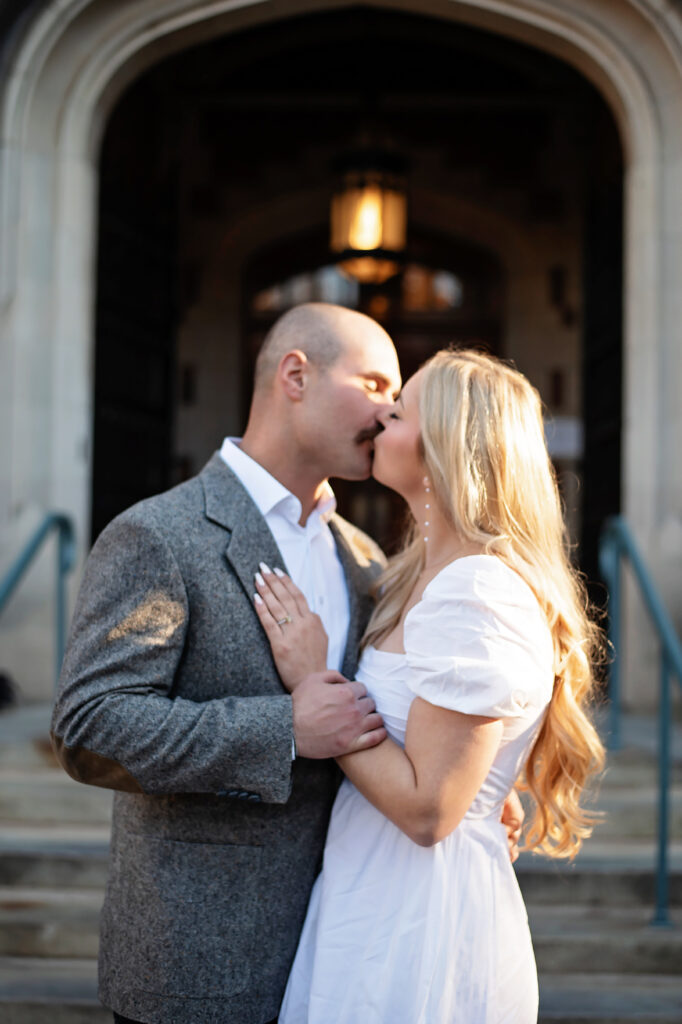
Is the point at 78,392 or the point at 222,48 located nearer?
the point at 78,392

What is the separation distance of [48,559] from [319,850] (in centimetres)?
357

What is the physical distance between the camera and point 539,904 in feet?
11.8

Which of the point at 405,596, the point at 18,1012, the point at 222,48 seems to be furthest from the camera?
the point at 222,48

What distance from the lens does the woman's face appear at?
196cm

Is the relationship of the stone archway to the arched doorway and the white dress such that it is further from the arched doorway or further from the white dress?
the white dress

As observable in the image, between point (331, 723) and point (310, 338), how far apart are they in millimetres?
840

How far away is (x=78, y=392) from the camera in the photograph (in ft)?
17.8

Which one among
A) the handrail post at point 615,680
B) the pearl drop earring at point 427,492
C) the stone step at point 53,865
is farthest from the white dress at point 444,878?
the handrail post at point 615,680

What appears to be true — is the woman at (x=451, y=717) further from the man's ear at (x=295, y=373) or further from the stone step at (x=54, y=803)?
the stone step at (x=54, y=803)

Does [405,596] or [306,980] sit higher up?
[405,596]

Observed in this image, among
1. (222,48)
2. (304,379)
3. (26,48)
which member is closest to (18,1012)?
(304,379)

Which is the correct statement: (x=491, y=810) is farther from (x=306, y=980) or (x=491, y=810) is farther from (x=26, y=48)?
(x=26, y=48)

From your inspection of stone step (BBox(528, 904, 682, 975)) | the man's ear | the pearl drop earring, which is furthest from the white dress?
stone step (BBox(528, 904, 682, 975))

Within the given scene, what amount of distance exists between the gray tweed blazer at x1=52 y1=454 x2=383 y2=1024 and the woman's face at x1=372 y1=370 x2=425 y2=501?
301mm
